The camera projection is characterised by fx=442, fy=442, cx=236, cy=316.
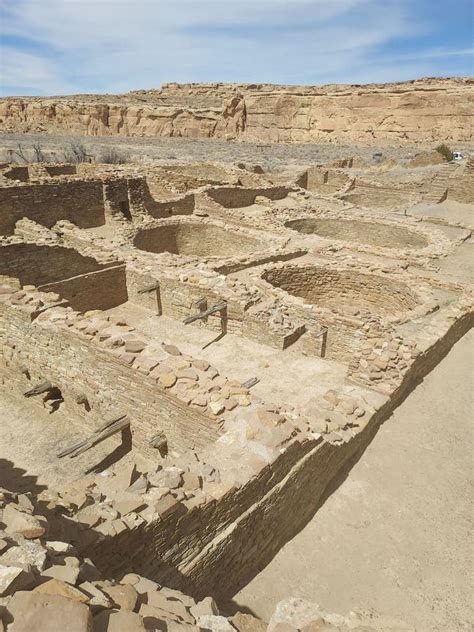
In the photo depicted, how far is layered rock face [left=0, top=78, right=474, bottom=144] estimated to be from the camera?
161ft

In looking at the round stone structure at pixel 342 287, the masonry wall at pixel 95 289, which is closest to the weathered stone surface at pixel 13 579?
the masonry wall at pixel 95 289

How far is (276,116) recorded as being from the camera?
179 feet

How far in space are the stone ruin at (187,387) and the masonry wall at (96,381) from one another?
0.10ft

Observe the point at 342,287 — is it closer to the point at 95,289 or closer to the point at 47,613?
the point at 95,289

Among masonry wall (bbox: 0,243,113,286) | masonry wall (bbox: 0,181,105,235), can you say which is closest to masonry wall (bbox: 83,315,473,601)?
masonry wall (bbox: 0,243,113,286)

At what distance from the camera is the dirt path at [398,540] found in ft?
14.5

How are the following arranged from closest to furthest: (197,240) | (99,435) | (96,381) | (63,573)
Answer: (63,573), (99,435), (96,381), (197,240)

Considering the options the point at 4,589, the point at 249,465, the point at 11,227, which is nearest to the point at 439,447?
the point at 249,465

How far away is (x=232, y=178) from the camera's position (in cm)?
2134

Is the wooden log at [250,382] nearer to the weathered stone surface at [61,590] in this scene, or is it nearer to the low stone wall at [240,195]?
the weathered stone surface at [61,590]

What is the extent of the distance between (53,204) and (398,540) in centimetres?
1458

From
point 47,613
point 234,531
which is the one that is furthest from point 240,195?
point 47,613

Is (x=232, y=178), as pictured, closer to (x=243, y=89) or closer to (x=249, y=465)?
(x=249, y=465)

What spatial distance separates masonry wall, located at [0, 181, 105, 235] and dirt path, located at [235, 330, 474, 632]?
13.1 metres
